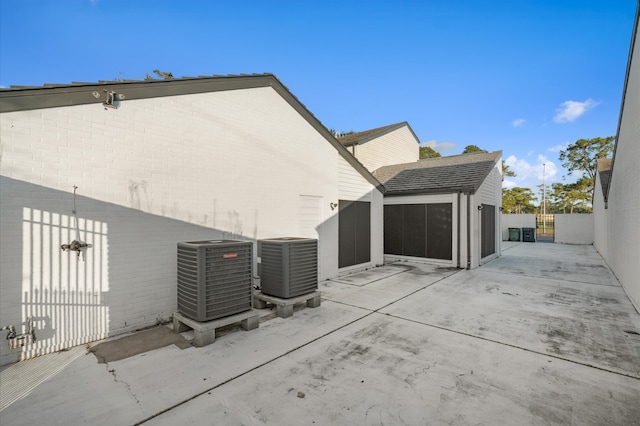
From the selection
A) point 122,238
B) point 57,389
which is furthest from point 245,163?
point 57,389

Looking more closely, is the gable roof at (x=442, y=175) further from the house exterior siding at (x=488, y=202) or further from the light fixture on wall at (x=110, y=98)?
the light fixture on wall at (x=110, y=98)

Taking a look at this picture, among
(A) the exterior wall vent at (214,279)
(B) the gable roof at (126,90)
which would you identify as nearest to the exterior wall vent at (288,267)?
(A) the exterior wall vent at (214,279)

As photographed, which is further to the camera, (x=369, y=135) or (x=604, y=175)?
(x=369, y=135)

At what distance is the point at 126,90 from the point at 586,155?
3926cm

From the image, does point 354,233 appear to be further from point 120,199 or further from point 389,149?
point 389,149

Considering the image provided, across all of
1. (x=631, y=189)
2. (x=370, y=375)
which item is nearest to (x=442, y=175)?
(x=631, y=189)

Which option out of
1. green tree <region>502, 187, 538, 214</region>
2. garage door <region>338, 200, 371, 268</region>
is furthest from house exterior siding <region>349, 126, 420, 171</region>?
green tree <region>502, 187, 538, 214</region>

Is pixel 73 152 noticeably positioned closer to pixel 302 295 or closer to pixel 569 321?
pixel 302 295

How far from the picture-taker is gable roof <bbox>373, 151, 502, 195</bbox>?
914 cm

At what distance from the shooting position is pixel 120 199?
3830mm

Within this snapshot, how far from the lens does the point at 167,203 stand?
4293mm

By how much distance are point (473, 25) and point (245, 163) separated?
886cm

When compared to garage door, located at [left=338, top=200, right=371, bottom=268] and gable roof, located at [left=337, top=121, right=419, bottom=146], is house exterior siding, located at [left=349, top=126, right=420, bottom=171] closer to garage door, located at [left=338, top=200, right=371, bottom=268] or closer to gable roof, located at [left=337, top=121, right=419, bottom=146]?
gable roof, located at [left=337, top=121, right=419, bottom=146]

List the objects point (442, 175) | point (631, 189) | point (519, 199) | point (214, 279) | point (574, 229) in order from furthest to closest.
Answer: point (519, 199) → point (574, 229) → point (442, 175) → point (631, 189) → point (214, 279)
